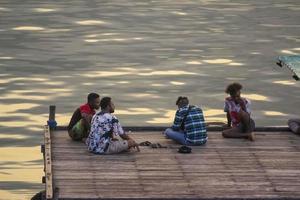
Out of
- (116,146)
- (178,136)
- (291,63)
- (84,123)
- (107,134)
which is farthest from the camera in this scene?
(291,63)

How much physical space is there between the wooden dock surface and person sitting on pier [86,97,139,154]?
0.17 meters

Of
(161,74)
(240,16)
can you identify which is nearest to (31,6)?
(240,16)

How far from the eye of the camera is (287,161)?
82.2ft

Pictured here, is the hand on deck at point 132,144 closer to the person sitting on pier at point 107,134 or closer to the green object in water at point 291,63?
the person sitting on pier at point 107,134

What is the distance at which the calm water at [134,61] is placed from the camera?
3806cm

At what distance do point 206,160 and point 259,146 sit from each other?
176 centimetres

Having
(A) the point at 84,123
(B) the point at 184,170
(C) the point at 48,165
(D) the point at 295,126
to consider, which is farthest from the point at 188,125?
(C) the point at 48,165

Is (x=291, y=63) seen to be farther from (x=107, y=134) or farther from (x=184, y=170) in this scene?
(x=107, y=134)

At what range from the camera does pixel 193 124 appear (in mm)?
25734

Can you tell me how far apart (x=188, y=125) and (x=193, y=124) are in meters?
0.11

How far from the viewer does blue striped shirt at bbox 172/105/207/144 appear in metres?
25.7

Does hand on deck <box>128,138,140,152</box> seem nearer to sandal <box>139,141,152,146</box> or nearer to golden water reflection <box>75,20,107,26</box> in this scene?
sandal <box>139,141,152,146</box>

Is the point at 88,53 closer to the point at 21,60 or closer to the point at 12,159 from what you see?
the point at 21,60

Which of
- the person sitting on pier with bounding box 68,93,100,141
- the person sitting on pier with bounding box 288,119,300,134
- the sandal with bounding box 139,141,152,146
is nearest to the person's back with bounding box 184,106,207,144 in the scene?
the sandal with bounding box 139,141,152,146
